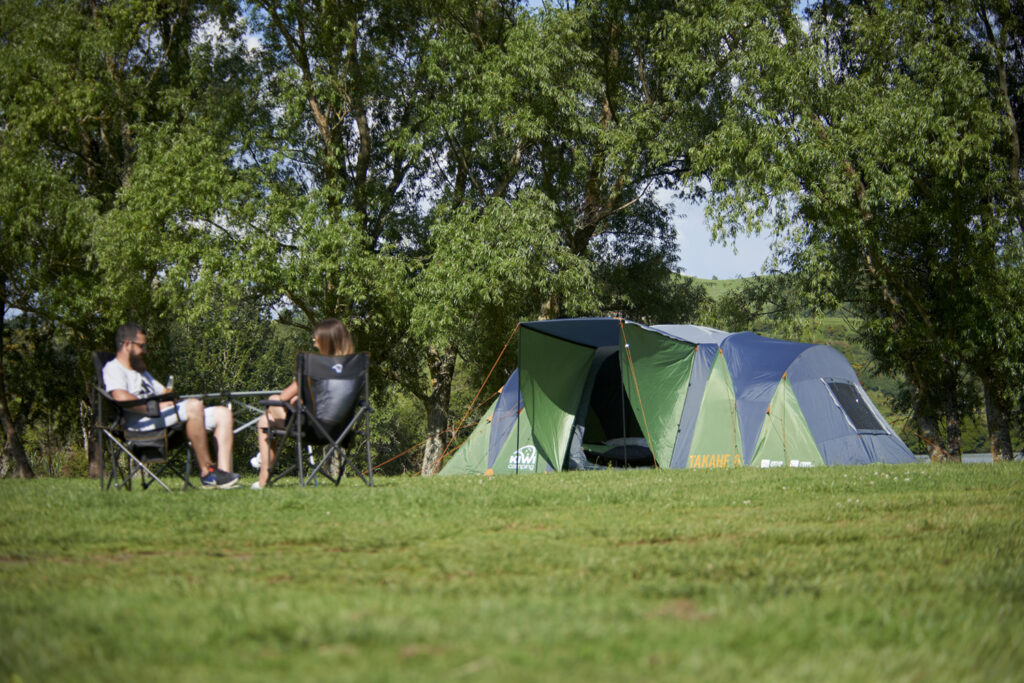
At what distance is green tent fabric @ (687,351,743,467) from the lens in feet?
33.1

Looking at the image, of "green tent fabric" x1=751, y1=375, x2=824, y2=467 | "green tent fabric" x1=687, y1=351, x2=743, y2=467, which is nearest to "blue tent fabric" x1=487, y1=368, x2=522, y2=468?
"green tent fabric" x1=687, y1=351, x2=743, y2=467

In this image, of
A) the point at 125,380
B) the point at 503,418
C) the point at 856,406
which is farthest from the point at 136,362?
the point at 856,406

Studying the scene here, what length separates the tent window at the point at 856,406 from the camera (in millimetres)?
10422

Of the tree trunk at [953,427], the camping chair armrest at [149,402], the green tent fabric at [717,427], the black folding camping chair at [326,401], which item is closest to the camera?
the camping chair armrest at [149,402]

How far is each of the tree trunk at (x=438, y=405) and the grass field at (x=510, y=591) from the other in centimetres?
1297

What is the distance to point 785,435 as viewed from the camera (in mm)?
10086

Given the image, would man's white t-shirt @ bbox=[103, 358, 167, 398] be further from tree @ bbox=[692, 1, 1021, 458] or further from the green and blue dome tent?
tree @ bbox=[692, 1, 1021, 458]

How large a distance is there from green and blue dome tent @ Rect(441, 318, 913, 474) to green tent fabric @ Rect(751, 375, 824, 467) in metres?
0.01

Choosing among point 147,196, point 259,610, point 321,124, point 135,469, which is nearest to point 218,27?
Answer: point 321,124

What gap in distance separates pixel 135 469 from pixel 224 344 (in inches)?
1000

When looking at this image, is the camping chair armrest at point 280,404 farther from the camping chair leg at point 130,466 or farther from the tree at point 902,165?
the tree at point 902,165

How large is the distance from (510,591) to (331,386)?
381 cm

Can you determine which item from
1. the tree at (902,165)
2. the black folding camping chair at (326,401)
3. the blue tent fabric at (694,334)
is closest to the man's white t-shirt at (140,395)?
the black folding camping chair at (326,401)

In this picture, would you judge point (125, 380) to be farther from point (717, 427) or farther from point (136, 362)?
point (717, 427)
